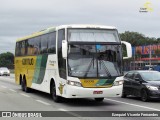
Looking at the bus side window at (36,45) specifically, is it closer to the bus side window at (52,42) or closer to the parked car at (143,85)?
the bus side window at (52,42)

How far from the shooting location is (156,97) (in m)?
17.5

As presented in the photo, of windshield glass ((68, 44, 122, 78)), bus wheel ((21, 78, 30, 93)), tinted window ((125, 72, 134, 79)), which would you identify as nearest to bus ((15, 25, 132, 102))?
windshield glass ((68, 44, 122, 78))

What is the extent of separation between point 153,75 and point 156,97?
176cm

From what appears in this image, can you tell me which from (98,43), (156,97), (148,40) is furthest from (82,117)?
(148,40)

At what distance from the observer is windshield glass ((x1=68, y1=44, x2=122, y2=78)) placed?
15602 mm

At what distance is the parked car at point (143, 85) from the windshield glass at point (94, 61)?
2336mm

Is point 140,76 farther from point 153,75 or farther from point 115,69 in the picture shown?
point 115,69

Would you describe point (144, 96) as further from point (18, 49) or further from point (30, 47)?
point (18, 49)

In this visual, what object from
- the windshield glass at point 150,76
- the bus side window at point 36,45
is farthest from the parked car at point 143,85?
the bus side window at point 36,45

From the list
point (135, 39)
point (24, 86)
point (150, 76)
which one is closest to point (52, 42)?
point (150, 76)

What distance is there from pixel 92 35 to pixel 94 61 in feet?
3.76

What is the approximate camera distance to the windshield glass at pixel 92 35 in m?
16.1

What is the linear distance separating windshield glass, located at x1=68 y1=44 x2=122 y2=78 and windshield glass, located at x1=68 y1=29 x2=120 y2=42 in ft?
0.91

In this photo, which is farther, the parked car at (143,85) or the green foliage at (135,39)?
the green foliage at (135,39)
